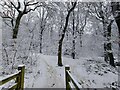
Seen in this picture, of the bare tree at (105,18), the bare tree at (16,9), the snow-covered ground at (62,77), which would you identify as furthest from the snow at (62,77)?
the bare tree at (16,9)

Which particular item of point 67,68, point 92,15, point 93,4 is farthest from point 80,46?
point 67,68

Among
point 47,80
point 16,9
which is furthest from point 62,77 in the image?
point 16,9

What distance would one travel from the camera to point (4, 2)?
14016 mm

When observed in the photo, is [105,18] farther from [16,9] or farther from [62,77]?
[16,9]

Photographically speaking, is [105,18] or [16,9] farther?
[105,18]

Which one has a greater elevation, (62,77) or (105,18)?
(105,18)

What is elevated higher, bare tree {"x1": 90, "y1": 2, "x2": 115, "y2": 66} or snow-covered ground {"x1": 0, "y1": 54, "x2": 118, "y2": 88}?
bare tree {"x1": 90, "y1": 2, "x2": 115, "y2": 66}

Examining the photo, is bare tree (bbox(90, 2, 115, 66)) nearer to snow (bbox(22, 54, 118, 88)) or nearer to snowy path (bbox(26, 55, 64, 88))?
snow (bbox(22, 54, 118, 88))

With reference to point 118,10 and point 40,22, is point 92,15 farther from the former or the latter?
point 40,22

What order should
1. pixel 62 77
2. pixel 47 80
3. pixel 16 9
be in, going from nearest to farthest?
pixel 47 80, pixel 62 77, pixel 16 9

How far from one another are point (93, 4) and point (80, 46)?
8.16 meters

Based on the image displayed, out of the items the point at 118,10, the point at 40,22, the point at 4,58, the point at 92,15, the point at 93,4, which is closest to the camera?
the point at 118,10

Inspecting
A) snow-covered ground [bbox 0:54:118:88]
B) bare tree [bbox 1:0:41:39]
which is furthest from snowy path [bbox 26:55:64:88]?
bare tree [bbox 1:0:41:39]

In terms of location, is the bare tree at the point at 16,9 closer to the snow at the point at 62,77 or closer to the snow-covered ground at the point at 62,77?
the snow-covered ground at the point at 62,77
